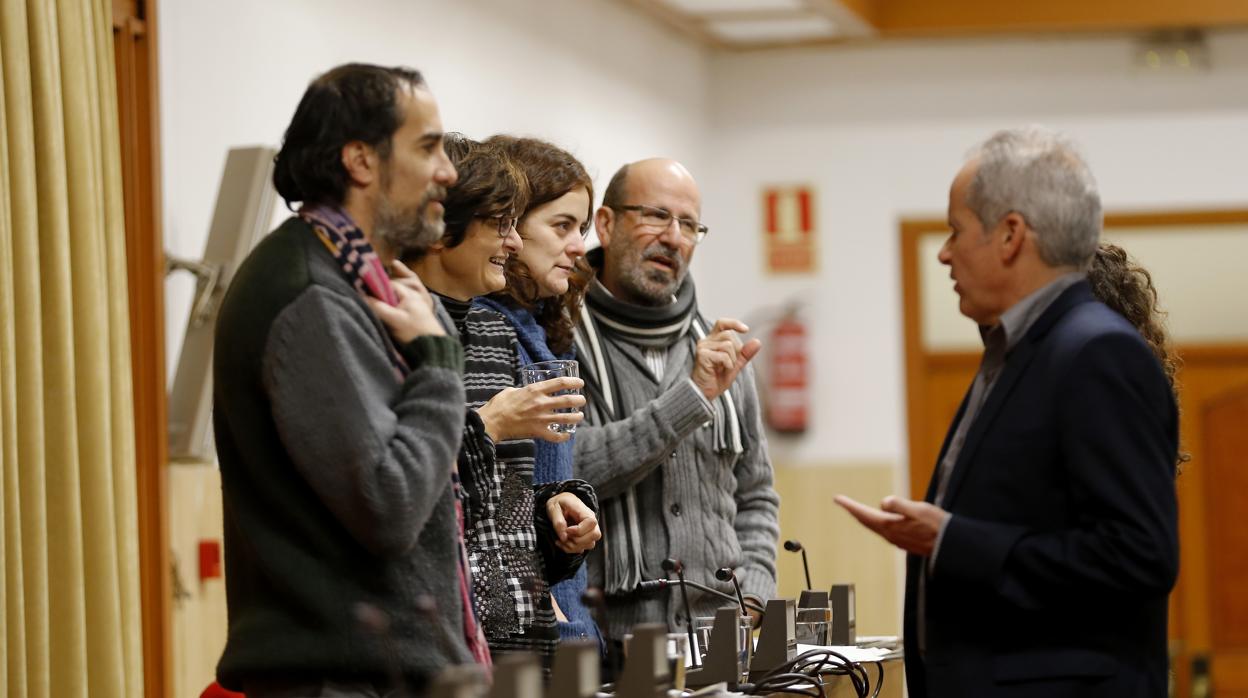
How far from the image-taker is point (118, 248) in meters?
3.37

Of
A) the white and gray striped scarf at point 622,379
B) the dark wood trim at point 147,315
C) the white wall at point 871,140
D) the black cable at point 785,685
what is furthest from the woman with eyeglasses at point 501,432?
the white wall at point 871,140

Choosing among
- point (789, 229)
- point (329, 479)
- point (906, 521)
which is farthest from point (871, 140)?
point (329, 479)

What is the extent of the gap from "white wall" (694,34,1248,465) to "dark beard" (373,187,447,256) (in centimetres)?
551

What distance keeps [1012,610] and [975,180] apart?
1.74 ft

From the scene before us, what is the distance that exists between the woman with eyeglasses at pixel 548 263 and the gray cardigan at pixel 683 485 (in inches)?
7.0

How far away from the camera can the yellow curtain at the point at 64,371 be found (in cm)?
303

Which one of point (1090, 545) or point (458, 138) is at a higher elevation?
point (458, 138)

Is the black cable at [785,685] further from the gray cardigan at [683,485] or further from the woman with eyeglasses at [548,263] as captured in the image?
the gray cardigan at [683,485]

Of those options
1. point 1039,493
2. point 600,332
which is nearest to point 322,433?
point 1039,493

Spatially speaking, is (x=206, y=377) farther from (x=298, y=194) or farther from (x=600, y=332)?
(x=298, y=194)

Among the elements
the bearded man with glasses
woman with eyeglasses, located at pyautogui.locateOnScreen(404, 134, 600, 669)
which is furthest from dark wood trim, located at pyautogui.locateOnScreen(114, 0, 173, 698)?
woman with eyeglasses, located at pyautogui.locateOnScreen(404, 134, 600, 669)

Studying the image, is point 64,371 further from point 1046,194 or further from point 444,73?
point 444,73

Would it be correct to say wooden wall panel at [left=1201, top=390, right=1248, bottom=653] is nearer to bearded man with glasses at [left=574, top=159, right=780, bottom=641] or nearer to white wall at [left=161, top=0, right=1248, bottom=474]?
white wall at [left=161, top=0, right=1248, bottom=474]

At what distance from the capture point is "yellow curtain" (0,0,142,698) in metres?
3.03
